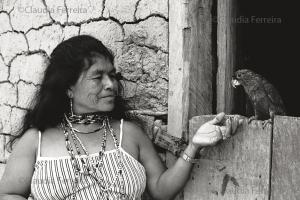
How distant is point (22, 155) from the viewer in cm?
230

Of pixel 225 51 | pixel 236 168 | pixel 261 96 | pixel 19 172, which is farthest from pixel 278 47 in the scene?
pixel 19 172

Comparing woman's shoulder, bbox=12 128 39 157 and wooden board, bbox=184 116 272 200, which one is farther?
woman's shoulder, bbox=12 128 39 157

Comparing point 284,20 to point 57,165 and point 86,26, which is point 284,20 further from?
point 57,165

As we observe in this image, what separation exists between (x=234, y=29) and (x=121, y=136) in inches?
29.5

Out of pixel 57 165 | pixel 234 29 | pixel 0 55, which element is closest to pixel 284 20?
pixel 234 29

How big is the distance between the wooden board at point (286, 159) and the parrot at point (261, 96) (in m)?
Answer: 0.12

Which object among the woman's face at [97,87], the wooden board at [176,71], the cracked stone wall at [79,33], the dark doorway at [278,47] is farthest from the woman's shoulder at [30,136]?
the dark doorway at [278,47]

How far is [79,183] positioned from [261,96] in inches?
34.7

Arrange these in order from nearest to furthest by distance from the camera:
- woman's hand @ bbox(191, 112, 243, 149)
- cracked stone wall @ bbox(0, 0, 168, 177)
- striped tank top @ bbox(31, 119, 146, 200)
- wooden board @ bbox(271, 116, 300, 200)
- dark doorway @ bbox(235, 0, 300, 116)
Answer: wooden board @ bbox(271, 116, 300, 200) → woman's hand @ bbox(191, 112, 243, 149) → striped tank top @ bbox(31, 119, 146, 200) → cracked stone wall @ bbox(0, 0, 168, 177) → dark doorway @ bbox(235, 0, 300, 116)

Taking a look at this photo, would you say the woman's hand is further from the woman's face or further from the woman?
the woman's face

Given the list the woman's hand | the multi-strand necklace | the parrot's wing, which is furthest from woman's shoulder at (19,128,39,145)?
the parrot's wing

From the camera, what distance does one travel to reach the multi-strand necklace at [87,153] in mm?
2254

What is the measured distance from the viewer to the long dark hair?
2344 millimetres

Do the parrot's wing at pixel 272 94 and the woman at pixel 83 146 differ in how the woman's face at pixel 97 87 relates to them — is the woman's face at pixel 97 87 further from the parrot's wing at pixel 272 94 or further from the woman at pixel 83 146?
the parrot's wing at pixel 272 94
